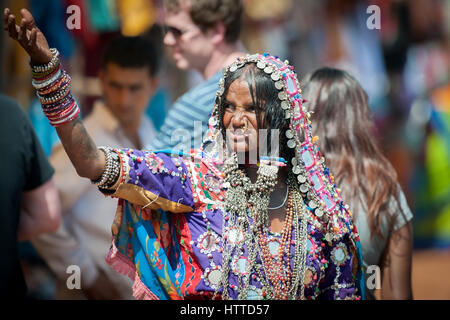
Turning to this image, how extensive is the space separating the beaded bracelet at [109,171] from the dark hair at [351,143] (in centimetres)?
122

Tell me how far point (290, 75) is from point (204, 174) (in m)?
0.52

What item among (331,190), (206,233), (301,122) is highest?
(301,122)

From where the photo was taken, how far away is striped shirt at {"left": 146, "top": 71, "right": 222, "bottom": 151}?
3.12m

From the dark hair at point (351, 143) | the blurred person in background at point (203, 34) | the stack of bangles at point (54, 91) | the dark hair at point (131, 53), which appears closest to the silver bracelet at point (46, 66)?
the stack of bangles at point (54, 91)

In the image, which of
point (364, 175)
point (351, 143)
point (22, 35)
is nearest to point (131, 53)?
point (351, 143)

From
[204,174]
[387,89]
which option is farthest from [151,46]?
[387,89]

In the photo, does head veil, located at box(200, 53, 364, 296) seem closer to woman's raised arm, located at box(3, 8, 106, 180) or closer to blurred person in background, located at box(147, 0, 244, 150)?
woman's raised arm, located at box(3, 8, 106, 180)

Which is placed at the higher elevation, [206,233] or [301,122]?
[301,122]

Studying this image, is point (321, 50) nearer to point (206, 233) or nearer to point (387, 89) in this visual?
point (387, 89)

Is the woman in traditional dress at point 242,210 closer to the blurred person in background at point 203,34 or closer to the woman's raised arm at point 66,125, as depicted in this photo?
the woman's raised arm at point 66,125

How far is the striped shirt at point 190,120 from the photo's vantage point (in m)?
3.12

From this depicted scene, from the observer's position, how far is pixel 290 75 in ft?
7.80

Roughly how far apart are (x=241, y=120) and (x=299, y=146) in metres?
0.27

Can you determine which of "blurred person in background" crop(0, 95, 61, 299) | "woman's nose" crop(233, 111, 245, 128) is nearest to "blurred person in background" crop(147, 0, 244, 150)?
"blurred person in background" crop(0, 95, 61, 299)
